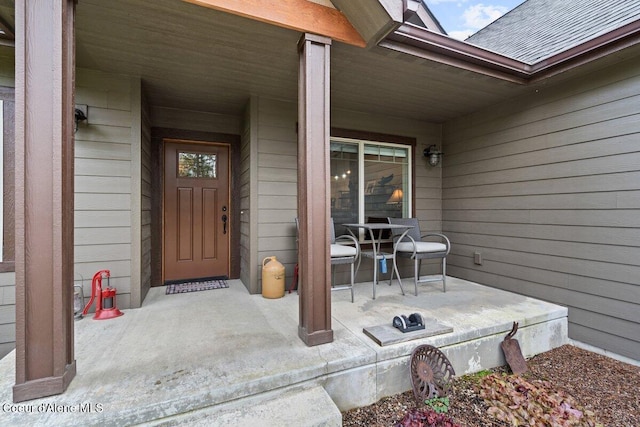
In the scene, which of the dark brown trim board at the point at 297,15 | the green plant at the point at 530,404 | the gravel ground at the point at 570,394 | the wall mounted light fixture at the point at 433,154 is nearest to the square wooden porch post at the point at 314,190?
the dark brown trim board at the point at 297,15

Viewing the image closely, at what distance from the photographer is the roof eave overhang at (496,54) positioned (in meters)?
2.22

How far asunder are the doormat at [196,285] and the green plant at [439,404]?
250 cm

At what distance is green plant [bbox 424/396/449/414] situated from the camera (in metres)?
1.78

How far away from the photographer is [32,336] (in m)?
1.43

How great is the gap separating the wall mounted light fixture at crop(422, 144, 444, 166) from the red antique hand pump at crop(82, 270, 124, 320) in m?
4.05

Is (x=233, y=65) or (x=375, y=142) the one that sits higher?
(x=233, y=65)

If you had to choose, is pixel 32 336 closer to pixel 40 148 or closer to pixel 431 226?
pixel 40 148

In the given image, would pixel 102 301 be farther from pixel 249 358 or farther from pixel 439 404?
pixel 439 404

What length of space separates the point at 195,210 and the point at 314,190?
93.2 inches

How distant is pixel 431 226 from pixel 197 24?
368 cm

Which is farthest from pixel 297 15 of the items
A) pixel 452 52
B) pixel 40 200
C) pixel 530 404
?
pixel 530 404

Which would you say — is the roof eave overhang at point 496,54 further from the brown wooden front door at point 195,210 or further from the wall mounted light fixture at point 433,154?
the brown wooden front door at point 195,210

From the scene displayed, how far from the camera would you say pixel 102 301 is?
249 cm

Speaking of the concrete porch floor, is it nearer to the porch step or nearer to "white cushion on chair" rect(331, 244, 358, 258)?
the porch step
